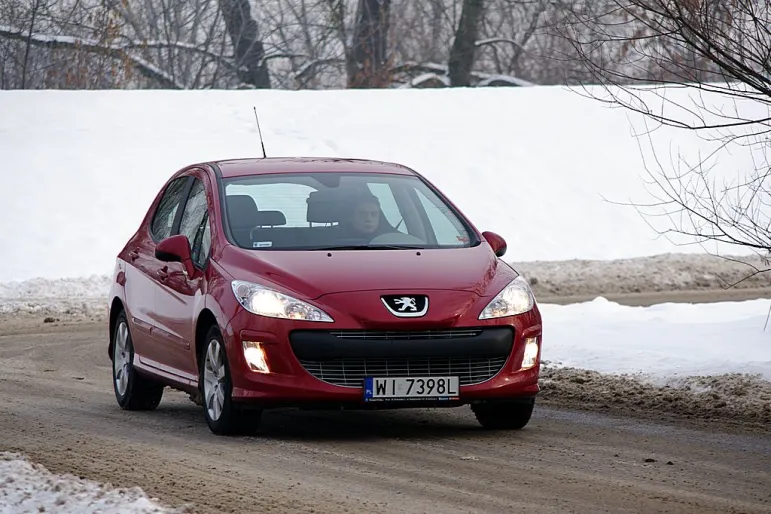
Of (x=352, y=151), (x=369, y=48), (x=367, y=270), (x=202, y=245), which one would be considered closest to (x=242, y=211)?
(x=202, y=245)

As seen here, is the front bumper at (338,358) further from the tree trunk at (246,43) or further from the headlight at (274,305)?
the tree trunk at (246,43)

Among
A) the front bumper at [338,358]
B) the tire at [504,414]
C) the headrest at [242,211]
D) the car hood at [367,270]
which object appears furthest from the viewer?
the headrest at [242,211]

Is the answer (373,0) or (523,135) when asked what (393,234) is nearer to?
(523,135)

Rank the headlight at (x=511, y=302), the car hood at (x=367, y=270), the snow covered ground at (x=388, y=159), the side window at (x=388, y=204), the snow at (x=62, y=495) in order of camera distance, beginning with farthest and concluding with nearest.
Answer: the snow covered ground at (x=388, y=159) < the side window at (x=388, y=204) < the headlight at (x=511, y=302) < the car hood at (x=367, y=270) < the snow at (x=62, y=495)

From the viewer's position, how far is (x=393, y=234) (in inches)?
361

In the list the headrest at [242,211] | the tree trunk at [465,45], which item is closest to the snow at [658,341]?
the headrest at [242,211]

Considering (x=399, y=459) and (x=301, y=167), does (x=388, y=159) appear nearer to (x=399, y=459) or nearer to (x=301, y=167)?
(x=301, y=167)

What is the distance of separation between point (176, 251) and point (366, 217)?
113 centimetres

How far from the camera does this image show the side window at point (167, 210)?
10.1 meters

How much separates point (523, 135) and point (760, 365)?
19.1 meters

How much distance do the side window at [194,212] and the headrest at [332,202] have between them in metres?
0.65

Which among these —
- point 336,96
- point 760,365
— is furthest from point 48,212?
point 760,365

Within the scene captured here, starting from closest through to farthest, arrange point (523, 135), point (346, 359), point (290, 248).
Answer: point (346, 359), point (290, 248), point (523, 135)

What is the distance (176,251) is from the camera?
8.96m
